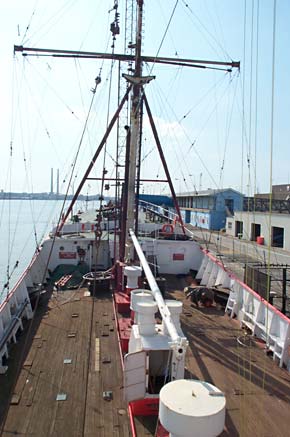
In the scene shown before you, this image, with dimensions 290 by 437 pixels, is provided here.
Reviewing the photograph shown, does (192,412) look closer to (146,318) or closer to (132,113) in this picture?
(146,318)

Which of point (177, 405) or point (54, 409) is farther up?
point (177, 405)

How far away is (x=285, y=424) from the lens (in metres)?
5.18

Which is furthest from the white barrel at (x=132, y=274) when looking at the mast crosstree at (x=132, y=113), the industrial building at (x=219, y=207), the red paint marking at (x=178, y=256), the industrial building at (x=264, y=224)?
the industrial building at (x=219, y=207)

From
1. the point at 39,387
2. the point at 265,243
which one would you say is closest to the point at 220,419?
the point at 39,387

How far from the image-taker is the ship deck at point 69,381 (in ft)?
16.8

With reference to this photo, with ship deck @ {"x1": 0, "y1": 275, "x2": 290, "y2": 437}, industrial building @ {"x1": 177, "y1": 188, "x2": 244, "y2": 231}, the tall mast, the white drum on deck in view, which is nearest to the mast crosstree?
the tall mast

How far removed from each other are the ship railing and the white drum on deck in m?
2.86

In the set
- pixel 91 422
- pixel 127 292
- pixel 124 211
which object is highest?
pixel 124 211

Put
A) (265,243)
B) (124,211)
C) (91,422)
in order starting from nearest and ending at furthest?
(91,422), (124,211), (265,243)

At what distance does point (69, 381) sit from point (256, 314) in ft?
14.4

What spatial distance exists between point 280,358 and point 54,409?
→ 416 cm

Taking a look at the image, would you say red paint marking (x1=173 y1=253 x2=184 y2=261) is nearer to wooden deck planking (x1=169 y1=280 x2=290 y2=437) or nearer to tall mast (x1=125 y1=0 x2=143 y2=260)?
tall mast (x1=125 y1=0 x2=143 y2=260)

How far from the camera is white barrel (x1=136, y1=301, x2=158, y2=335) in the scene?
564 cm

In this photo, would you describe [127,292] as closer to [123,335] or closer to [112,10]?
[123,335]
